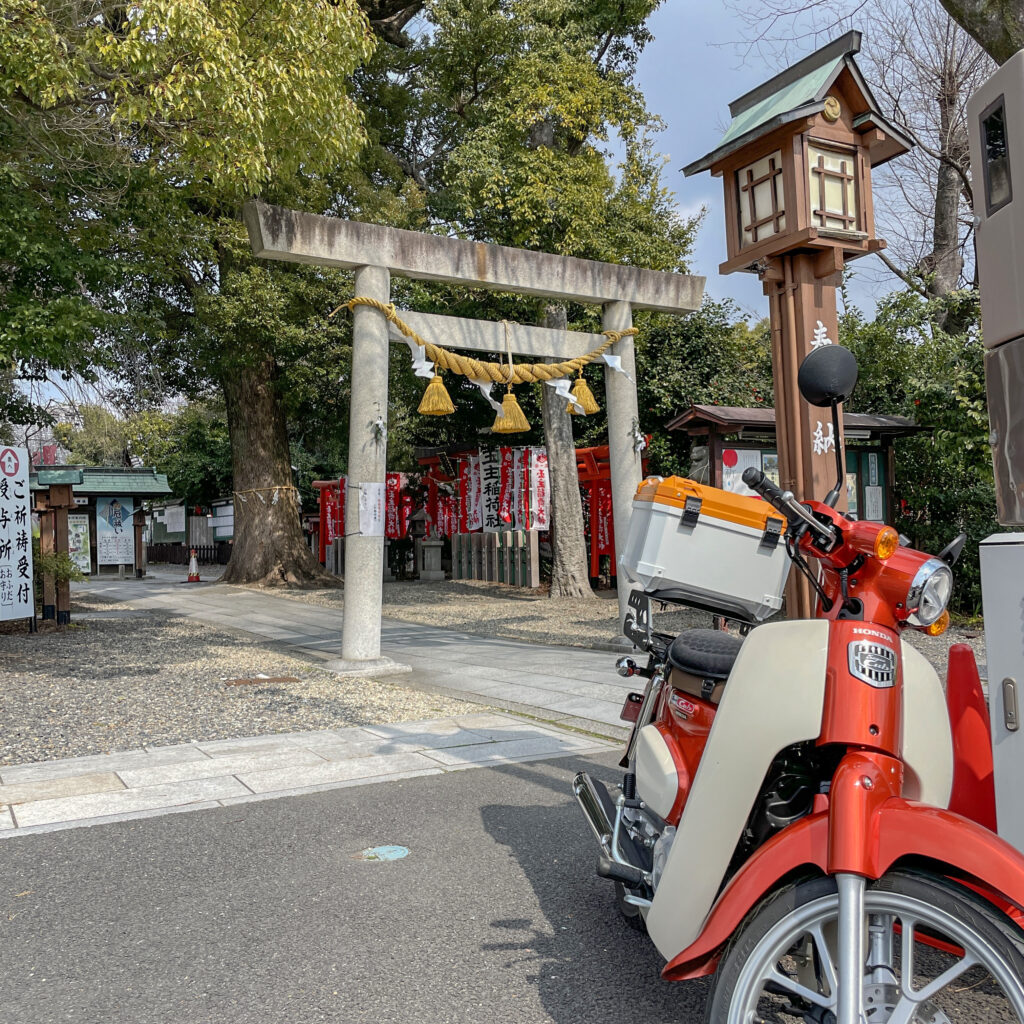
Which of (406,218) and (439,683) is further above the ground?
(406,218)

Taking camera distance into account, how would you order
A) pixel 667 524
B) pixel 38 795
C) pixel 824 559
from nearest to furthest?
1. pixel 824 559
2. pixel 667 524
3. pixel 38 795

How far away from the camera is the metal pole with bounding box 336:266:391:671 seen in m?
8.84

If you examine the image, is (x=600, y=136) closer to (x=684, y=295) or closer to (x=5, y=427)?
(x=684, y=295)

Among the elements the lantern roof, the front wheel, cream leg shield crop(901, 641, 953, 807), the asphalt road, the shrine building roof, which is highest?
the lantern roof

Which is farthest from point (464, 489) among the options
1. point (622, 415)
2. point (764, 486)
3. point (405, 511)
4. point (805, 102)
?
point (764, 486)

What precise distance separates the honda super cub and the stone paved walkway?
302 cm

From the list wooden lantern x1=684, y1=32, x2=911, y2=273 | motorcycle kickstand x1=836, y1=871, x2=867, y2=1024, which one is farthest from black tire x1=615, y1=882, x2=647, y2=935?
wooden lantern x1=684, y1=32, x2=911, y2=273

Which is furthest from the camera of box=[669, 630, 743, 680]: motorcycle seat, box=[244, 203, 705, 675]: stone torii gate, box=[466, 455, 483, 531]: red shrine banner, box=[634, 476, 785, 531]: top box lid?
box=[466, 455, 483, 531]: red shrine banner

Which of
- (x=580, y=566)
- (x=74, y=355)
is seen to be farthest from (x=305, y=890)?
(x=580, y=566)

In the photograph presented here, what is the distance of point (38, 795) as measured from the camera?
495 centimetres

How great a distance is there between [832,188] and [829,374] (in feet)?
14.9

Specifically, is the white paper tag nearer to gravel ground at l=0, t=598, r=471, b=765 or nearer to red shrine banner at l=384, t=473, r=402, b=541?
gravel ground at l=0, t=598, r=471, b=765

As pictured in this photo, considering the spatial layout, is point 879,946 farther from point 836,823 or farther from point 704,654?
point 704,654

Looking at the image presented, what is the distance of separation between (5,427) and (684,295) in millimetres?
10411
